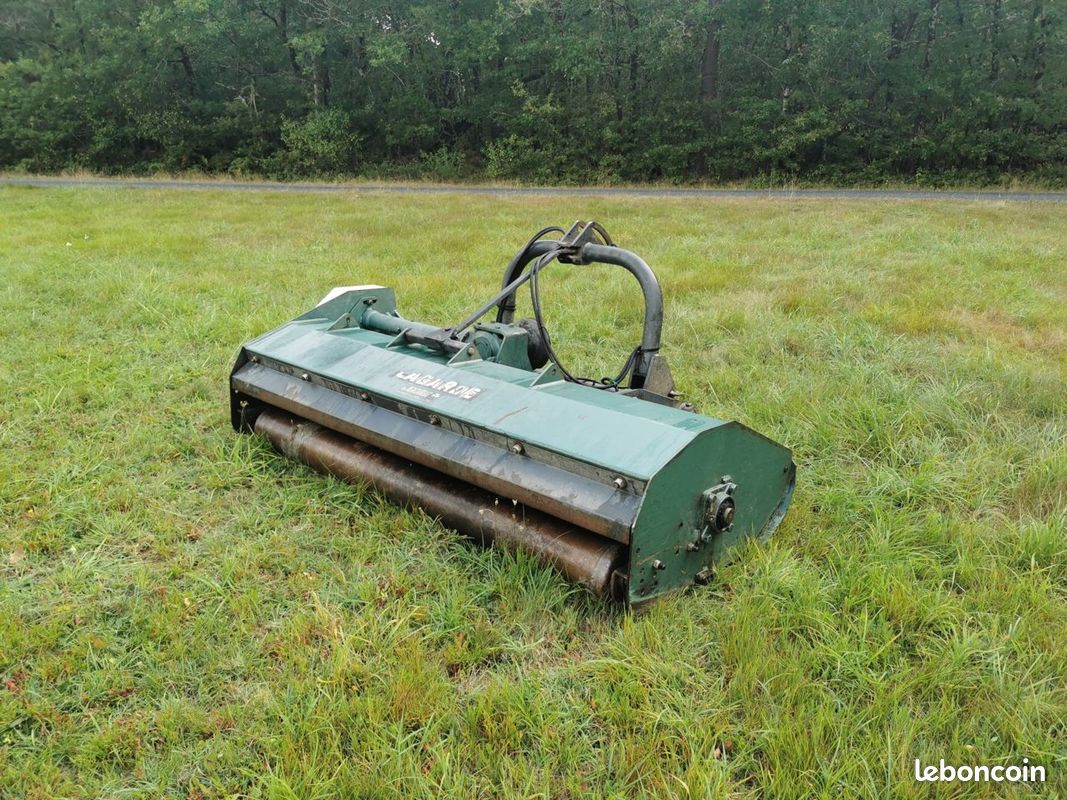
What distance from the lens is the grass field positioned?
1.96 m

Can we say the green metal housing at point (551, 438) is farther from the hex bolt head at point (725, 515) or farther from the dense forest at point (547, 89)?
the dense forest at point (547, 89)

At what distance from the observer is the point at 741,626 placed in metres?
2.38

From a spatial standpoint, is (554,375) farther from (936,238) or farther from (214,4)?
(214,4)

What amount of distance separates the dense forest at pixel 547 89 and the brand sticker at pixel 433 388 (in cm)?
1936

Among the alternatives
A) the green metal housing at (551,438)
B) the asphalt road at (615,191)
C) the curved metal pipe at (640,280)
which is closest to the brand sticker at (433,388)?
the green metal housing at (551,438)

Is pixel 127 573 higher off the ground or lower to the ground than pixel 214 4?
lower

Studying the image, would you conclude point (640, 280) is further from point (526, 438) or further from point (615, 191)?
point (615, 191)

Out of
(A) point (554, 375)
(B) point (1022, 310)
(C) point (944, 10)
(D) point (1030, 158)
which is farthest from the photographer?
(C) point (944, 10)

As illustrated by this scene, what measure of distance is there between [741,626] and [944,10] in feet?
78.3

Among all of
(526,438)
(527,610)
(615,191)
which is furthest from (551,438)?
(615,191)

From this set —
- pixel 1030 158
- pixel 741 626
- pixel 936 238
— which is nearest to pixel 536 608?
pixel 741 626

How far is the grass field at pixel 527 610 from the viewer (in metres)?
1.96

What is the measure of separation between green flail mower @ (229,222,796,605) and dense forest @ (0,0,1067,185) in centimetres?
1891

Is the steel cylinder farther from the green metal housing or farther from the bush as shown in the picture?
the bush
